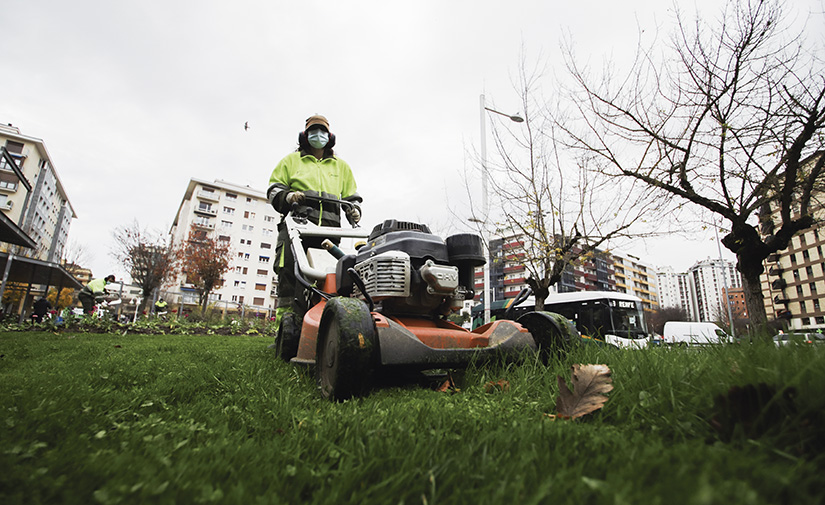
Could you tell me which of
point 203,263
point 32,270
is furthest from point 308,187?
point 203,263

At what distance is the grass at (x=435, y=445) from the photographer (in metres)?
0.89

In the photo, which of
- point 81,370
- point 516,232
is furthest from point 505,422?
point 516,232

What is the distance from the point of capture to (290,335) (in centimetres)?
371

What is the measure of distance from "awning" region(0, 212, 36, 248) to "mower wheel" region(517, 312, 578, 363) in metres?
11.5

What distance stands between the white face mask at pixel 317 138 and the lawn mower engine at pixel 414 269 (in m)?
2.05

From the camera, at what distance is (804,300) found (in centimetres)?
6212

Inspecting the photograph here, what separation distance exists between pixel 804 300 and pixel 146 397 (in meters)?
85.2

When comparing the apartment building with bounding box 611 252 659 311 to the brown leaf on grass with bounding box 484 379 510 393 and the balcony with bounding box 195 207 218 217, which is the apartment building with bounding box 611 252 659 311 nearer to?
the balcony with bounding box 195 207 218 217

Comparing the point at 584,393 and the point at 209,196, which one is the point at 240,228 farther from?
the point at 584,393

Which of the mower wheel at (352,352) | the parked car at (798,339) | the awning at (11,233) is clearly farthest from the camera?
the awning at (11,233)

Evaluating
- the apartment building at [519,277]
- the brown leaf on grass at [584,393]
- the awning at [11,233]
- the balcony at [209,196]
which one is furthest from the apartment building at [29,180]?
the brown leaf on grass at [584,393]

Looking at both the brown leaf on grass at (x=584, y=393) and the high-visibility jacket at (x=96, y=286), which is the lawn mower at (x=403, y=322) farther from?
the high-visibility jacket at (x=96, y=286)

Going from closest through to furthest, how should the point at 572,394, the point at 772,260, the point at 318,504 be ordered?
1. the point at 318,504
2. the point at 572,394
3. the point at 772,260

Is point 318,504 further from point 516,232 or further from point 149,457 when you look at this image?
point 516,232
